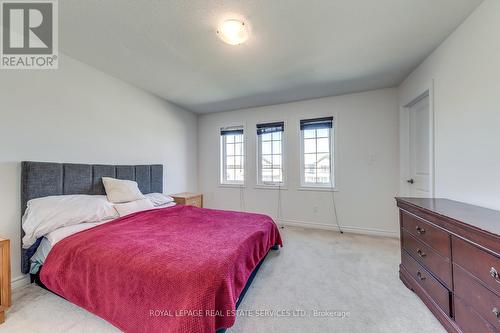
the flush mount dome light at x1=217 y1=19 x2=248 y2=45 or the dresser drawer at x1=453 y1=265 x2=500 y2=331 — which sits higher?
the flush mount dome light at x1=217 y1=19 x2=248 y2=45

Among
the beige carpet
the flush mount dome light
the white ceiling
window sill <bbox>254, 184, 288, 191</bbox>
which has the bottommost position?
Result: the beige carpet

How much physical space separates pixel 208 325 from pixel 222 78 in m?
2.81

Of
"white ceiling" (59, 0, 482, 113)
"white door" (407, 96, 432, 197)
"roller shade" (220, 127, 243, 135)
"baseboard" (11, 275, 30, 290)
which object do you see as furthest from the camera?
"roller shade" (220, 127, 243, 135)

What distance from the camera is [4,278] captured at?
1.52 metres

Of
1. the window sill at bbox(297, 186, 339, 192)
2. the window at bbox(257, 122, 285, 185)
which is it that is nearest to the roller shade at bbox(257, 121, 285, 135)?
the window at bbox(257, 122, 285, 185)

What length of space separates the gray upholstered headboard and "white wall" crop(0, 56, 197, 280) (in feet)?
0.30

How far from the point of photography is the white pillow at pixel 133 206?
2.36 m

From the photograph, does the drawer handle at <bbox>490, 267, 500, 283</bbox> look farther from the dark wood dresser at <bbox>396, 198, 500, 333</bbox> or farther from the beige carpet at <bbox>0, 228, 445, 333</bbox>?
the beige carpet at <bbox>0, 228, 445, 333</bbox>

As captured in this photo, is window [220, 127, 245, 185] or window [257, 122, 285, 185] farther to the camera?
window [220, 127, 245, 185]

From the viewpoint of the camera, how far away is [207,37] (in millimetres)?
1994

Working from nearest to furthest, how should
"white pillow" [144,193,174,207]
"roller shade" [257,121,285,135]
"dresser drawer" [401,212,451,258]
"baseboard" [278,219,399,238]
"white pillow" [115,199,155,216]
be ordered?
"dresser drawer" [401,212,451,258] → "white pillow" [115,199,155,216] → "white pillow" [144,193,174,207] → "baseboard" [278,219,399,238] → "roller shade" [257,121,285,135]

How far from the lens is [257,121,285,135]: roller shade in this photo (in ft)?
13.2

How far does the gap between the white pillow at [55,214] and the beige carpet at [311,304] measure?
23.1 inches

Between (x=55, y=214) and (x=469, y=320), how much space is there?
3.22 meters
